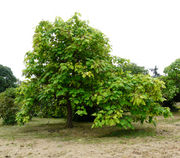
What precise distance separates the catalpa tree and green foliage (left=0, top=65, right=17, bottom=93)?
21.5 m

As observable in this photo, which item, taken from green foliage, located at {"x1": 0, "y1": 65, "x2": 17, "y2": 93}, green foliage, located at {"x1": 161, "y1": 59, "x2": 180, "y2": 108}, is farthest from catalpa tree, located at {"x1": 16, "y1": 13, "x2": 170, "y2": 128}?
green foliage, located at {"x1": 0, "y1": 65, "x2": 17, "y2": 93}

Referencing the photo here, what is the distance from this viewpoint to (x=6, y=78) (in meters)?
27.8

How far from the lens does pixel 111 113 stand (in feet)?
20.7

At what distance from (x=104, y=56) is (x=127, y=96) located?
2.52 meters

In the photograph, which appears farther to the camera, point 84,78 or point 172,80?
point 172,80

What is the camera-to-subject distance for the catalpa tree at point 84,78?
6.33 m

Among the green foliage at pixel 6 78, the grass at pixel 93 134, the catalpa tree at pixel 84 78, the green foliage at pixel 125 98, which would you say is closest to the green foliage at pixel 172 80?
the grass at pixel 93 134

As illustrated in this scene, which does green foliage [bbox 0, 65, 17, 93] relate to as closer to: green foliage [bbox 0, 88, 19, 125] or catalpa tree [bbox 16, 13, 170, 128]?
green foliage [bbox 0, 88, 19, 125]

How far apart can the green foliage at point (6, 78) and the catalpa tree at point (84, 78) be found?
848 inches

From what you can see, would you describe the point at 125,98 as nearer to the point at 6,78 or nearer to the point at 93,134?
the point at 93,134

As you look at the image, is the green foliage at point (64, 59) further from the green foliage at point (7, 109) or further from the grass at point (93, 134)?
the green foliage at point (7, 109)

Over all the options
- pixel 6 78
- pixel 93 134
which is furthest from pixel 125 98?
pixel 6 78

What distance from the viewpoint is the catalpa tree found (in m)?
6.33

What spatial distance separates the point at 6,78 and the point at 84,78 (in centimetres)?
2519
